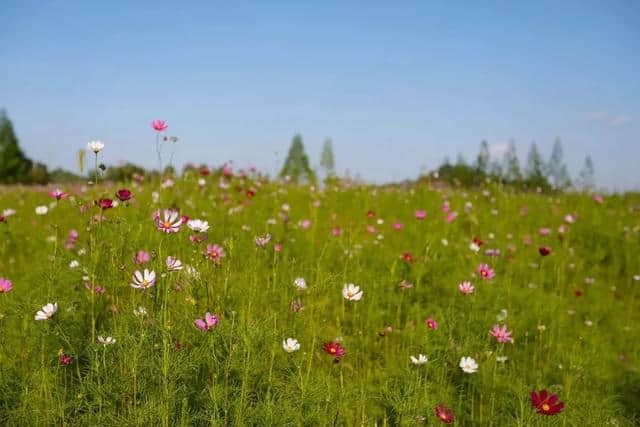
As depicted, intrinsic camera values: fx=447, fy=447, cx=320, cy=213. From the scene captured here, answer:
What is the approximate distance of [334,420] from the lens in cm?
192

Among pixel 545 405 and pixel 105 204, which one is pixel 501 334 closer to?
pixel 545 405

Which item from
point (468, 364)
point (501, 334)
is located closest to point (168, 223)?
point (468, 364)

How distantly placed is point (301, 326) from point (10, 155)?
163ft


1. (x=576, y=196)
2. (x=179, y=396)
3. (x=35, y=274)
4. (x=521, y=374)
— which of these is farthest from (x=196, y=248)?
(x=576, y=196)

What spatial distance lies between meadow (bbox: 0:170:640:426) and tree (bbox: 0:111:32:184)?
43767 millimetres

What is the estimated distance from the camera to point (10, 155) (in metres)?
42.2

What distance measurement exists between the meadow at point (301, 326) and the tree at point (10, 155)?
144 ft

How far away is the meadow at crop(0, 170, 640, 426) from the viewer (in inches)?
74.0

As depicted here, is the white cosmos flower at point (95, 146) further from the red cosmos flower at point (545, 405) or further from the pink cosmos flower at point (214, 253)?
the red cosmos flower at point (545, 405)

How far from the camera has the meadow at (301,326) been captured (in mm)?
1880

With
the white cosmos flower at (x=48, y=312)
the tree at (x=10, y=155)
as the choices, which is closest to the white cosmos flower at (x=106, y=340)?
the white cosmos flower at (x=48, y=312)

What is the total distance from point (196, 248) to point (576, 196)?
7.23 m

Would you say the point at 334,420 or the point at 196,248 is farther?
the point at 196,248

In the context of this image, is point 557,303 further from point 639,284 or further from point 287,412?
point 287,412
